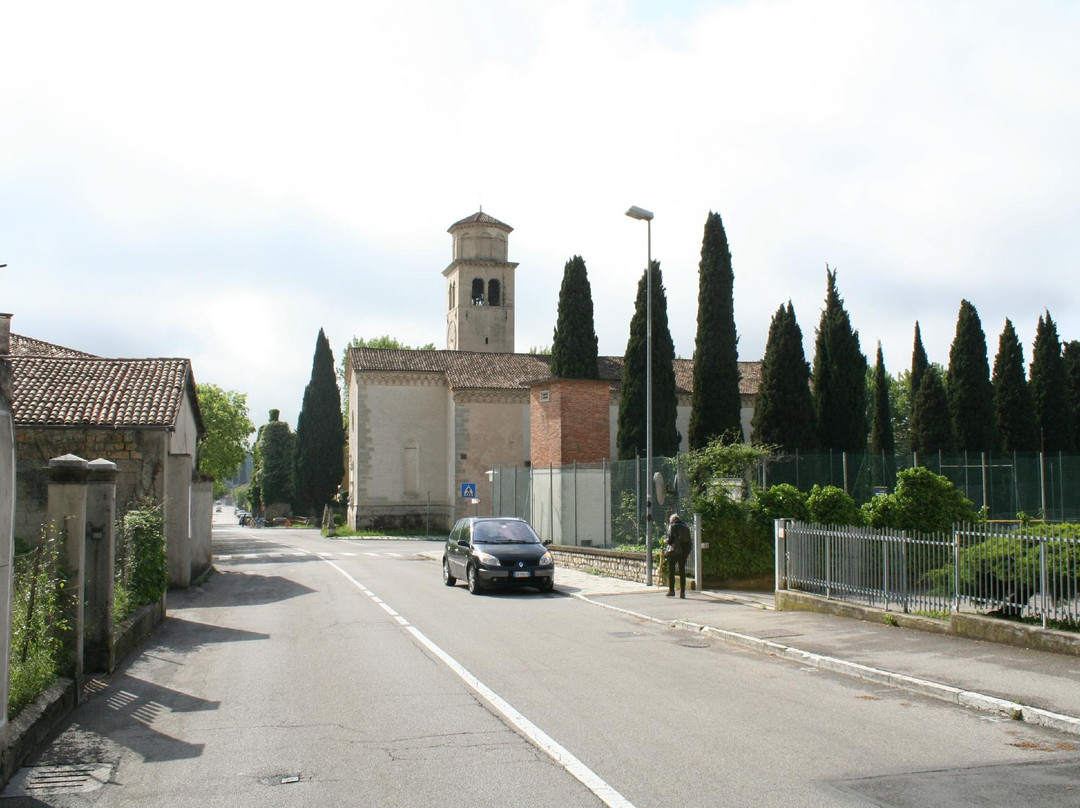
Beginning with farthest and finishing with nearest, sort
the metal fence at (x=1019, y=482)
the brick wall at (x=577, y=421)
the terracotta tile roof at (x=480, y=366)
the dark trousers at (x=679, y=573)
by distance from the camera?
1. the terracotta tile roof at (x=480, y=366)
2. the metal fence at (x=1019, y=482)
3. the brick wall at (x=577, y=421)
4. the dark trousers at (x=679, y=573)

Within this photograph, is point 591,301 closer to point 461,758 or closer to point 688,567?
point 688,567

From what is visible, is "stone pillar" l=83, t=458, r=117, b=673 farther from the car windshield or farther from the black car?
the car windshield

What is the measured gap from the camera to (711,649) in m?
12.7

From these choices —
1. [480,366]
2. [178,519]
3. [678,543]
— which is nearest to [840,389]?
[480,366]

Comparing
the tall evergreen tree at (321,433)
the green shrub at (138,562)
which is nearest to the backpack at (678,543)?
the green shrub at (138,562)

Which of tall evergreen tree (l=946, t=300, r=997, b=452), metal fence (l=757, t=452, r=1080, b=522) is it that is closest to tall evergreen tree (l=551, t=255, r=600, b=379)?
metal fence (l=757, t=452, r=1080, b=522)

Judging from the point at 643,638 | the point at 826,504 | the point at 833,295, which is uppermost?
the point at 833,295

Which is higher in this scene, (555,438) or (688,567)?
(555,438)

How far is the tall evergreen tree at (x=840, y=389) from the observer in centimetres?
4225

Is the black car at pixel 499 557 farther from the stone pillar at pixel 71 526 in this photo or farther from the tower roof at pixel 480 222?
the tower roof at pixel 480 222

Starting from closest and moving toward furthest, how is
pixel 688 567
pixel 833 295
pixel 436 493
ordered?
1. pixel 688 567
2. pixel 833 295
3. pixel 436 493

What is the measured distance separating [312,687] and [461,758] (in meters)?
3.52

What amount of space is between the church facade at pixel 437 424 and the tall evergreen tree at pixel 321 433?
1311cm

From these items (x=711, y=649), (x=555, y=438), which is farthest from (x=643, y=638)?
(x=555, y=438)
